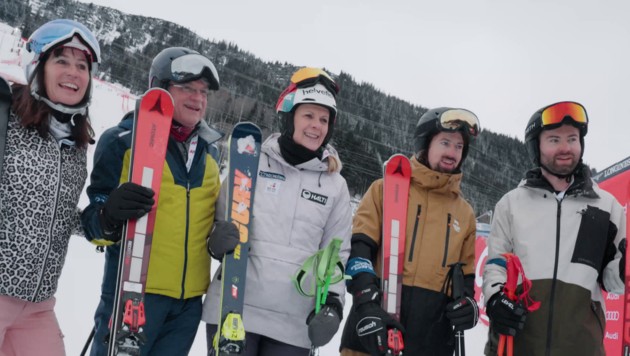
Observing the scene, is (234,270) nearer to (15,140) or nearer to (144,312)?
(144,312)

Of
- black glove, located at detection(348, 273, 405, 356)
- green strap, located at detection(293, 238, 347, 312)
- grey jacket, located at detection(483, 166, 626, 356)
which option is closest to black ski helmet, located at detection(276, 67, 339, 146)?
green strap, located at detection(293, 238, 347, 312)

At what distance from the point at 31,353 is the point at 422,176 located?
220 cm

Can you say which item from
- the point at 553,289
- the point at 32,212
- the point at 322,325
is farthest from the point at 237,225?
the point at 553,289

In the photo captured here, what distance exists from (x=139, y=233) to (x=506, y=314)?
6.29ft

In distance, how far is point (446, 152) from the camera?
308 cm

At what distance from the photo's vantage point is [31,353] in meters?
2.24

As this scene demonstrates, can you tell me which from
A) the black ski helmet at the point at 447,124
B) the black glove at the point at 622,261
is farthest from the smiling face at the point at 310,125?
the black glove at the point at 622,261

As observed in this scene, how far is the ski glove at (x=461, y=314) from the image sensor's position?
268 cm

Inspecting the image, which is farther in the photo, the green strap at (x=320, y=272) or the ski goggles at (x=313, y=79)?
the ski goggles at (x=313, y=79)

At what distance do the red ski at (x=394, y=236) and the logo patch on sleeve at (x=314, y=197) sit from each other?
40 centimetres

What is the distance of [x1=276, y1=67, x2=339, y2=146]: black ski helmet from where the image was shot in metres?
2.89

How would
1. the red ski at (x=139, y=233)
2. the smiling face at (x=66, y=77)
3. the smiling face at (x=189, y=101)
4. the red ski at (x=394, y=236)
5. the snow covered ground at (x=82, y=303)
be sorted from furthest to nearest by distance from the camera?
the snow covered ground at (x=82, y=303), the smiling face at (x=189, y=101), the red ski at (x=394, y=236), the smiling face at (x=66, y=77), the red ski at (x=139, y=233)

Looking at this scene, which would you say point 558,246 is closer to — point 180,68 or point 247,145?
point 247,145

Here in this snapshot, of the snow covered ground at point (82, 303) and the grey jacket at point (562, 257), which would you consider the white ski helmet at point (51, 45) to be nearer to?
the snow covered ground at point (82, 303)
